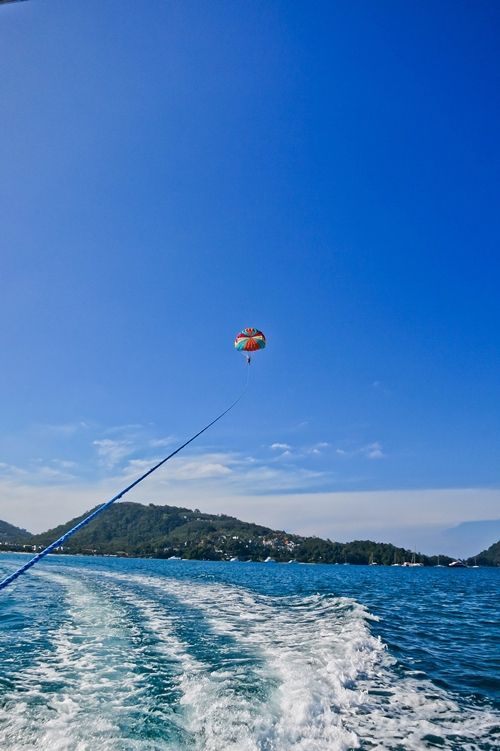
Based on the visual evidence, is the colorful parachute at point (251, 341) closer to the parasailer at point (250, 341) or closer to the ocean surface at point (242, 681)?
the parasailer at point (250, 341)

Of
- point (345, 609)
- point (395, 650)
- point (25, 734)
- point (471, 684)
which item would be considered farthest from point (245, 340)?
point (25, 734)

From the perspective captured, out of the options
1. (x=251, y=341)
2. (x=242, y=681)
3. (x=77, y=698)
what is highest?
(x=251, y=341)

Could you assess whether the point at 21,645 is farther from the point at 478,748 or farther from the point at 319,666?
the point at 478,748

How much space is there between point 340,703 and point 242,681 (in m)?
2.60

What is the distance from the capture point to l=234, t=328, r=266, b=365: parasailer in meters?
27.2

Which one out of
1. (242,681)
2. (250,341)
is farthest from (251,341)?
(242,681)

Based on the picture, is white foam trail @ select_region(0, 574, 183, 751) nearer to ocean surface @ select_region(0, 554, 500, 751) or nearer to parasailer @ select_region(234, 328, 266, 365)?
ocean surface @ select_region(0, 554, 500, 751)

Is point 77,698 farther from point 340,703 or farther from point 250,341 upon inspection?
point 250,341

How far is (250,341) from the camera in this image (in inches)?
1077

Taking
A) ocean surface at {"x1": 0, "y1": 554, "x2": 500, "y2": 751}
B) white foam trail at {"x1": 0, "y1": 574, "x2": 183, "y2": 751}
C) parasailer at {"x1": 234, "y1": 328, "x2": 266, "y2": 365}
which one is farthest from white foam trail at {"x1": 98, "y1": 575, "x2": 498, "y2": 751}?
parasailer at {"x1": 234, "y1": 328, "x2": 266, "y2": 365}

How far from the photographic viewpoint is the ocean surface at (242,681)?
790 centimetres

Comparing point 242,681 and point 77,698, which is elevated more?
point 242,681

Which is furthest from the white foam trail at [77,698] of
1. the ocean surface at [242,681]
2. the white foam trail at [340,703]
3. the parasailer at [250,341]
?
the parasailer at [250,341]

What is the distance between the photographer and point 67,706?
29.7 ft
